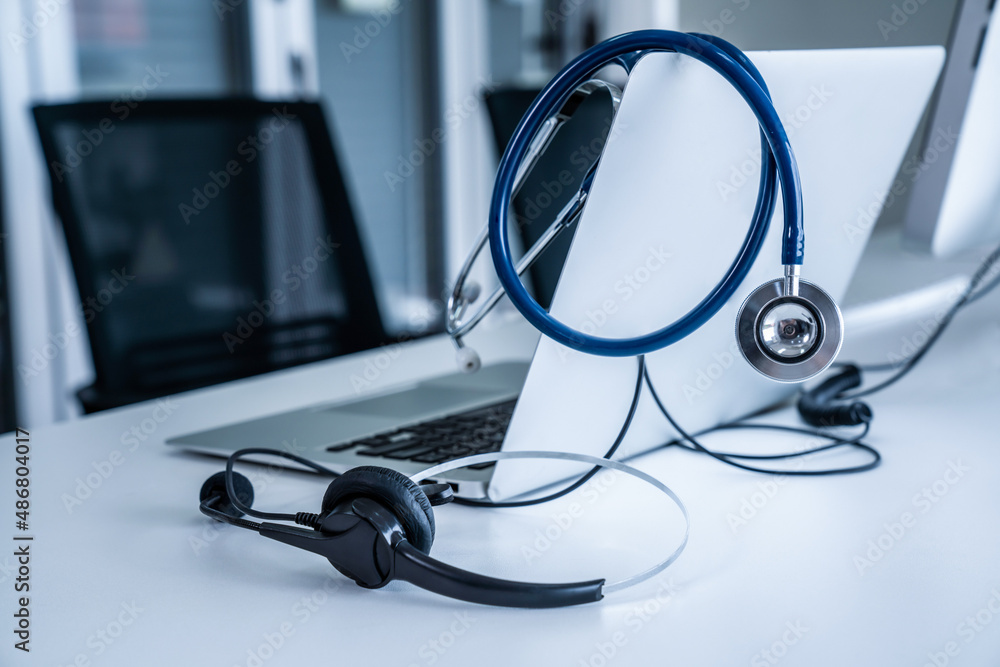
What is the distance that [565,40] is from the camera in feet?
12.6

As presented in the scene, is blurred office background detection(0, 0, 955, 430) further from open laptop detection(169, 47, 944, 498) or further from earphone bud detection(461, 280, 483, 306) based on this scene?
earphone bud detection(461, 280, 483, 306)

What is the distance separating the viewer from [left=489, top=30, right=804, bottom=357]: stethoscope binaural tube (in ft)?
1.54

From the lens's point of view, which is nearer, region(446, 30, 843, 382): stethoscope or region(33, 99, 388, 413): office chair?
region(446, 30, 843, 382): stethoscope

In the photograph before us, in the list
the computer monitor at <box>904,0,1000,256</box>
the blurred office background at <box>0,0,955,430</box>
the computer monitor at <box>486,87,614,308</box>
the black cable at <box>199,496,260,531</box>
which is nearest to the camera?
the black cable at <box>199,496,260,531</box>

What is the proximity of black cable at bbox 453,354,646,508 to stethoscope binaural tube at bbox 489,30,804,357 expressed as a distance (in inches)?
2.3

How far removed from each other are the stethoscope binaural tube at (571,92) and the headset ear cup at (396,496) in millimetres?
125

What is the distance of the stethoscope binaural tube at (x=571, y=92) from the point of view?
47 cm

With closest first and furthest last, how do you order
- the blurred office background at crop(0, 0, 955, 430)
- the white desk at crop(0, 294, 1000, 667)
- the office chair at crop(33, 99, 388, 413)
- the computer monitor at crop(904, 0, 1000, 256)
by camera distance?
the white desk at crop(0, 294, 1000, 667) < the computer monitor at crop(904, 0, 1000, 256) < the office chair at crop(33, 99, 388, 413) < the blurred office background at crop(0, 0, 955, 430)

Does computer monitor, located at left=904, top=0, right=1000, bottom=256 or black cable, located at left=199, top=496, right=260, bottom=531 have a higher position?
computer monitor, located at left=904, top=0, right=1000, bottom=256

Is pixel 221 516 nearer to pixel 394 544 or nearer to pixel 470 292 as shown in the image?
pixel 394 544

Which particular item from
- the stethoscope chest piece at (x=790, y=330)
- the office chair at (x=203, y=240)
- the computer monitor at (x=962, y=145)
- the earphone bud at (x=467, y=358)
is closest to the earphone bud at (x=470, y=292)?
the earphone bud at (x=467, y=358)

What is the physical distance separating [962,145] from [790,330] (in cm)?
54

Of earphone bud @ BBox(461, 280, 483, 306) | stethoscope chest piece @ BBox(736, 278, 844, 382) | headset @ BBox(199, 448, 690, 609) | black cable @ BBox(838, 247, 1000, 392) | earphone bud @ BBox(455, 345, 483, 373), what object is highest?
stethoscope chest piece @ BBox(736, 278, 844, 382)

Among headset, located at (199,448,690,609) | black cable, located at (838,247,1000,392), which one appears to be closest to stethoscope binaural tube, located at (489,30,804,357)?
headset, located at (199,448,690,609)
